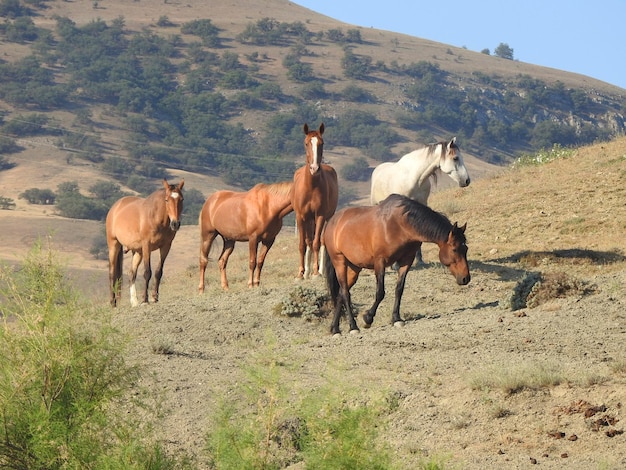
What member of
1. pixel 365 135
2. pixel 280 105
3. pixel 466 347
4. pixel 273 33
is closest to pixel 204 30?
pixel 273 33

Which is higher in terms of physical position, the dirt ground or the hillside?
the dirt ground

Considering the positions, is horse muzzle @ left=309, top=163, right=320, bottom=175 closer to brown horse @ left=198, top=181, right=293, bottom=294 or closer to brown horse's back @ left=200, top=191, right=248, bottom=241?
brown horse @ left=198, top=181, right=293, bottom=294

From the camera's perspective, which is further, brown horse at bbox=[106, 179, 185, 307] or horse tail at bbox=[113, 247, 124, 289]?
horse tail at bbox=[113, 247, 124, 289]

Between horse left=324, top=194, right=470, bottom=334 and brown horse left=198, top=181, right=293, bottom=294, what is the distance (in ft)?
13.4

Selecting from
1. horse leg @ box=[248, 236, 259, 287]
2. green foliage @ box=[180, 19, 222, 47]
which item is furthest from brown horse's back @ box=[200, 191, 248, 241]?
green foliage @ box=[180, 19, 222, 47]

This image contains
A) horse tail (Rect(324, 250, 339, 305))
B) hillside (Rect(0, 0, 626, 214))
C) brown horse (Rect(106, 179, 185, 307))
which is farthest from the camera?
hillside (Rect(0, 0, 626, 214))

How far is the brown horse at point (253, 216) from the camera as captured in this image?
19766mm

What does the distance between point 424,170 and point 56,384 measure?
12.7 m

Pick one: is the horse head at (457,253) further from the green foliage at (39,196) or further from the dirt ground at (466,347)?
the green foliage at (39,196)

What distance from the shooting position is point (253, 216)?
782 inches

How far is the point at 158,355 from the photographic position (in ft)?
45.9

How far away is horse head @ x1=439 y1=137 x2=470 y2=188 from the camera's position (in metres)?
19.6

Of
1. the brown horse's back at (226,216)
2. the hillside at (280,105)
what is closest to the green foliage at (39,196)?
the hillside at (280,105)

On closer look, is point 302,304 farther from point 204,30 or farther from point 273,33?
point 273,33
